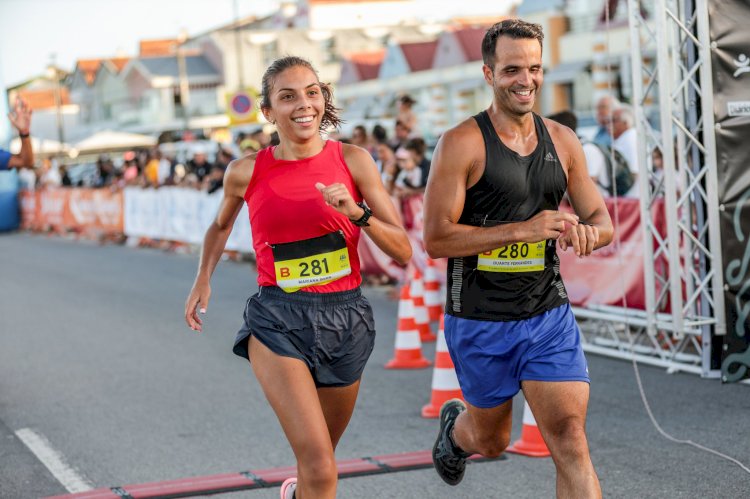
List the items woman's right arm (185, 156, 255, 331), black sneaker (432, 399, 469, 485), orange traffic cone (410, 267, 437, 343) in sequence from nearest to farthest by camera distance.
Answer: woman's right arm (185, 156, 255, 331) < black sneaker (432, 399, 469, 485) < orange traffic cone (410, 267, 437, 343)

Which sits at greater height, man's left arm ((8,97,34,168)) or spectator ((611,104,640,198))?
man's left arm ((8,97,34,168))

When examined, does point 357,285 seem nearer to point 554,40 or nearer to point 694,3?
point 694,3

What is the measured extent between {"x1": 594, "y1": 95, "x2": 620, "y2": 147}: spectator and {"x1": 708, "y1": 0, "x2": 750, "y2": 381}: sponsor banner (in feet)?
8.97

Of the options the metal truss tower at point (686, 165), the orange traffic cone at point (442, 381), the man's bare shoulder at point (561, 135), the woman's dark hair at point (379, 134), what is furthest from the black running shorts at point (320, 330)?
the woman's dark hair at point (379, 134)

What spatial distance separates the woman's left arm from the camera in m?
4.45

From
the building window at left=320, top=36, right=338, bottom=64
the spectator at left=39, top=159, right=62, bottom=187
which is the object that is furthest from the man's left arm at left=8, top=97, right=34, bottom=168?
the building window at left=320, top=36, right=338, bottom=64

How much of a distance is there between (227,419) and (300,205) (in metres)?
3.54

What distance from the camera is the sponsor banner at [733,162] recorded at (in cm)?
795

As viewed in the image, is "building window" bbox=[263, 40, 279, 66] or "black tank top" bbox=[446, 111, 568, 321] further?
"building window" bbox=[263, 40, 279, 66]

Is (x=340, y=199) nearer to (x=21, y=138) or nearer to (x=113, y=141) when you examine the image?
(x=21, y=138)

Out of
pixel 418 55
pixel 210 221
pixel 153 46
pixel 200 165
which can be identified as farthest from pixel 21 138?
pixel 153 46

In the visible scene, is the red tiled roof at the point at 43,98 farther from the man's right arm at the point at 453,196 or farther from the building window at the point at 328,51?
the man's right arm at the point at 453,196

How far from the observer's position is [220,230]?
5.07 meters

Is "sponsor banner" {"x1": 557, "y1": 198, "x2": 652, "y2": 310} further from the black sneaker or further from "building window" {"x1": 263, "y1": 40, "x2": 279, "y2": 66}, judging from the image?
"building window" {"x1": 263, "y1": 40, "x2": 279, "y2": 66}
